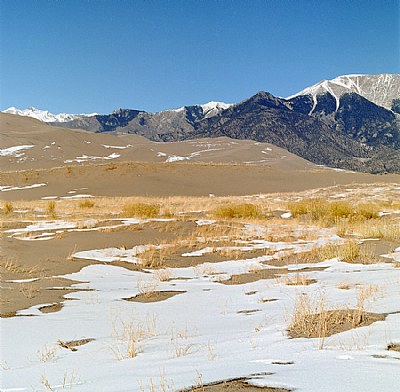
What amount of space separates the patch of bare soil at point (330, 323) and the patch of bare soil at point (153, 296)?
3.37m

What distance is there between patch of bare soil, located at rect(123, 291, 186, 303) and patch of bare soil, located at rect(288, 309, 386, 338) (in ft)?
11.1

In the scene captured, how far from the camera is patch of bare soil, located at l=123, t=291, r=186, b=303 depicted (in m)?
7.57

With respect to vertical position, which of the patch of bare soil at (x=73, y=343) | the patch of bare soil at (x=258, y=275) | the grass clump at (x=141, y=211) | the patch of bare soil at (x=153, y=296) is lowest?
the patch of bare soil at (x=258, y=275)

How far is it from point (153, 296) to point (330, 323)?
3.90 m

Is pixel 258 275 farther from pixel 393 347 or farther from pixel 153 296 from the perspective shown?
pixel 393 347

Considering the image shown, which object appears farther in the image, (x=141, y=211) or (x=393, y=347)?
(x=141, y=211)

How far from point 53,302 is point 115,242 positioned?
26.1ft

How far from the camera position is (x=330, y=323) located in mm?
4660

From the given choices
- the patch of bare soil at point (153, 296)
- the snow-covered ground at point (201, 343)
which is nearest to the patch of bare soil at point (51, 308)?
the snow-covered ground at point (201, 343)

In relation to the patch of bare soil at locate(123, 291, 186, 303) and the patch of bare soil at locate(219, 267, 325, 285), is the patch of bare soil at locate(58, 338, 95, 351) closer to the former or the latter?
the patch of bare soil at locate(123, 291, 186, 303)

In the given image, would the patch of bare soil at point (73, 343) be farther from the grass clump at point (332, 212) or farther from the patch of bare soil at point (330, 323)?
the grass clump at point (332, 212)

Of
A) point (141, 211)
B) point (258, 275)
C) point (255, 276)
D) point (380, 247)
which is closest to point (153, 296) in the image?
point (255, 276)

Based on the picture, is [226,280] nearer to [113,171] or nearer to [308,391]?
[308,391]

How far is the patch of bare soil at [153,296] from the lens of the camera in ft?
24.8
